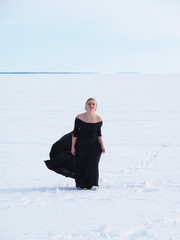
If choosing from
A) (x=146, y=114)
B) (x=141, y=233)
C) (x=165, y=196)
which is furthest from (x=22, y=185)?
(x=146, y=114)

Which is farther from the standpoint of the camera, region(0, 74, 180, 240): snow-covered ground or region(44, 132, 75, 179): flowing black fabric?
region(44, 132, 75, 179): flowing black fabric

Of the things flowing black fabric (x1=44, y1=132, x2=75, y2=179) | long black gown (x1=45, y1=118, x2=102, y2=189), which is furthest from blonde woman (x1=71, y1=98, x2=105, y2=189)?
flowing black fabric (x1=44, y1=132, x2=75, y2=179)

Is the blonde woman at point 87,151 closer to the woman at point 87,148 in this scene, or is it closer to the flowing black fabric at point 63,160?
the woman at point 87,148

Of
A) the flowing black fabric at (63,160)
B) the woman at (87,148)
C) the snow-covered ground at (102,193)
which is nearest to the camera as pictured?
the snow-covered ground at (102,193)

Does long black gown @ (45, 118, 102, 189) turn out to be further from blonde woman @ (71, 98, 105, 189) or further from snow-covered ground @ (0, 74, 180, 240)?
snow-covered ground @ (0, 74, 180, 240)

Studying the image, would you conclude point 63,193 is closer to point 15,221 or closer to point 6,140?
point 15,221

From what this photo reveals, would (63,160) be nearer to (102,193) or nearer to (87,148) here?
(87,148)

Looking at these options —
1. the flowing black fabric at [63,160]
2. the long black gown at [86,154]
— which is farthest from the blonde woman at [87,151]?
the flowing black fabric at [63,160]

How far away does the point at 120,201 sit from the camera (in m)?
4.62

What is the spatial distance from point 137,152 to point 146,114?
750cm

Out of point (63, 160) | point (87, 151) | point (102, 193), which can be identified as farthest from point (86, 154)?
point (102, 193)

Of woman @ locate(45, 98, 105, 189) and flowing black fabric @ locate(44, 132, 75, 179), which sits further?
flowing black fabric @ locate(44, 132, 75, 179)

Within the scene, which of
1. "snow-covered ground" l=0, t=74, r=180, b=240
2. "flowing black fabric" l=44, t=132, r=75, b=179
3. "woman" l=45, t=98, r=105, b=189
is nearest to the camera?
"snow-covered ground" l=0, t=74, r=180, b=240

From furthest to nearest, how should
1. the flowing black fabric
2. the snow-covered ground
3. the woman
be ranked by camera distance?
the flowing black fabric, the woman, the snow-covered ground
